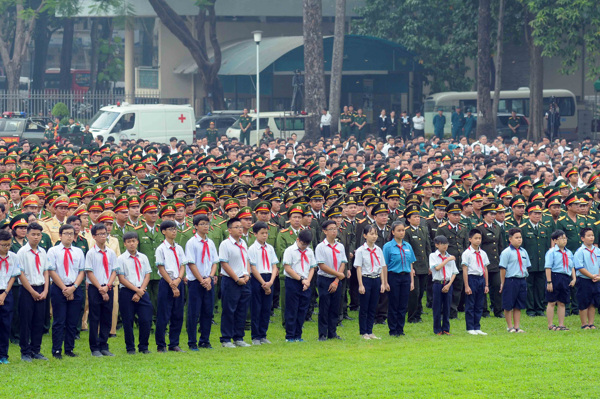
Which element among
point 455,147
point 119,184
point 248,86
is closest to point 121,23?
point 248,86

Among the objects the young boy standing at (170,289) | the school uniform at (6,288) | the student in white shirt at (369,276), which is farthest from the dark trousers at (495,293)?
the school uniform at (6,288)

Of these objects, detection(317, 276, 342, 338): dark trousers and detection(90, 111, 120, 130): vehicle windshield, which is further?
detection(90, 111, 120, 130): vehicle windshield

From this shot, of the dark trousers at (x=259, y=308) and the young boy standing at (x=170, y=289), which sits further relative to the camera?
the dark trousers at (x=259, y=308)

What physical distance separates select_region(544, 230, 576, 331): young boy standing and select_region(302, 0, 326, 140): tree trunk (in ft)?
79.4

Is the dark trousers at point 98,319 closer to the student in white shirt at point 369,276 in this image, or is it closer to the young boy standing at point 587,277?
the student in white shirt at point 369,276

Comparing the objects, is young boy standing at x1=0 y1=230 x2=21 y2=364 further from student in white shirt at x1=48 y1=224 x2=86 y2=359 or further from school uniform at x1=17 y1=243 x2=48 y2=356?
student in white shirt at x1=48 y1=224 x2=86 y2=359

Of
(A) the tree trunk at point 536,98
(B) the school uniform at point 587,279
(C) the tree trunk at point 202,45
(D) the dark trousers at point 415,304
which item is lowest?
(D) the dark trousers at point 415,304

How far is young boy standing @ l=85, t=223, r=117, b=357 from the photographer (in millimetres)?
11883

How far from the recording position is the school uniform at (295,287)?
13.0m

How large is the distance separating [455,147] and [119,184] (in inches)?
540

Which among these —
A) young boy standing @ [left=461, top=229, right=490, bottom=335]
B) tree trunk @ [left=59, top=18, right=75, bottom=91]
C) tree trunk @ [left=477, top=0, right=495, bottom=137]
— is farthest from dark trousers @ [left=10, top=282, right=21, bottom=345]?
tree trunk @ [left=59, top=18, right=75, bottom=91]

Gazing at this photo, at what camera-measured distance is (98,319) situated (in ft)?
39.2

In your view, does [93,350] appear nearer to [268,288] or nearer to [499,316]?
[268,288]

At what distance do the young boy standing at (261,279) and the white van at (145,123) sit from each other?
842 inches
